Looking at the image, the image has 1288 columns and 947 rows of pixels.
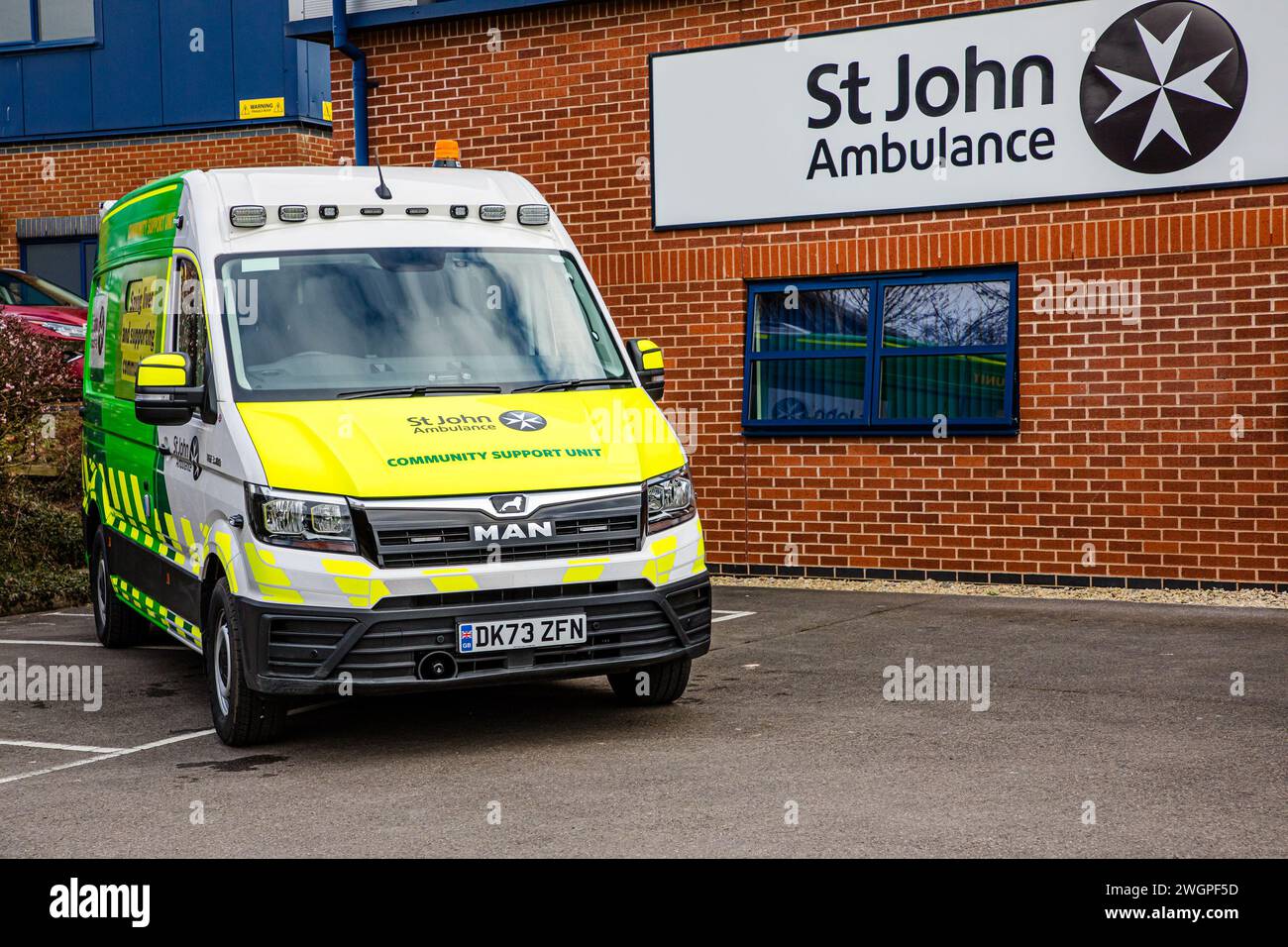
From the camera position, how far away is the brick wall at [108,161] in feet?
70.3

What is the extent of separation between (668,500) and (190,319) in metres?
2.43

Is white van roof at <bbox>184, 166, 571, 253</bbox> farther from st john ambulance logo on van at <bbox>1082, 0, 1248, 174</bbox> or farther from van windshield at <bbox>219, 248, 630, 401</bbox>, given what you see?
st john ambulance logo on van at <bbox>1082, 0, 1248, 174</bbox>

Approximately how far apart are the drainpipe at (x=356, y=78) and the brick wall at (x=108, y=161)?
6.44 m

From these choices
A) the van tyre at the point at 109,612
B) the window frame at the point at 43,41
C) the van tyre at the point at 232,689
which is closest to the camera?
the van tyre at the point at 232,689

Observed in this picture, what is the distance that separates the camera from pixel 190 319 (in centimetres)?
798

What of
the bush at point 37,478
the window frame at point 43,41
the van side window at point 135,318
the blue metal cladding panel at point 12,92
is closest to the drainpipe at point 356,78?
the bush at point 37,478

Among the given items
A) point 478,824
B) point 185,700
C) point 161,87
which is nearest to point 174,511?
point 185,700

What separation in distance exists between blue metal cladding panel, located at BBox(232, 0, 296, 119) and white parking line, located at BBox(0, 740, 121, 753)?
1478 cm

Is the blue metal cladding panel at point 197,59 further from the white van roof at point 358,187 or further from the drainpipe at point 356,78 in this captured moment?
the white van roof at point 358,187

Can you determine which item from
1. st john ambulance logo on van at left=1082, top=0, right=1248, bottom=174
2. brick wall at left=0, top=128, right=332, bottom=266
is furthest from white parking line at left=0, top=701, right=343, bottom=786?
brick wall at left=0, top=128, right=332, bottom=266

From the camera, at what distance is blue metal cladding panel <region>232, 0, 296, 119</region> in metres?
21.1
